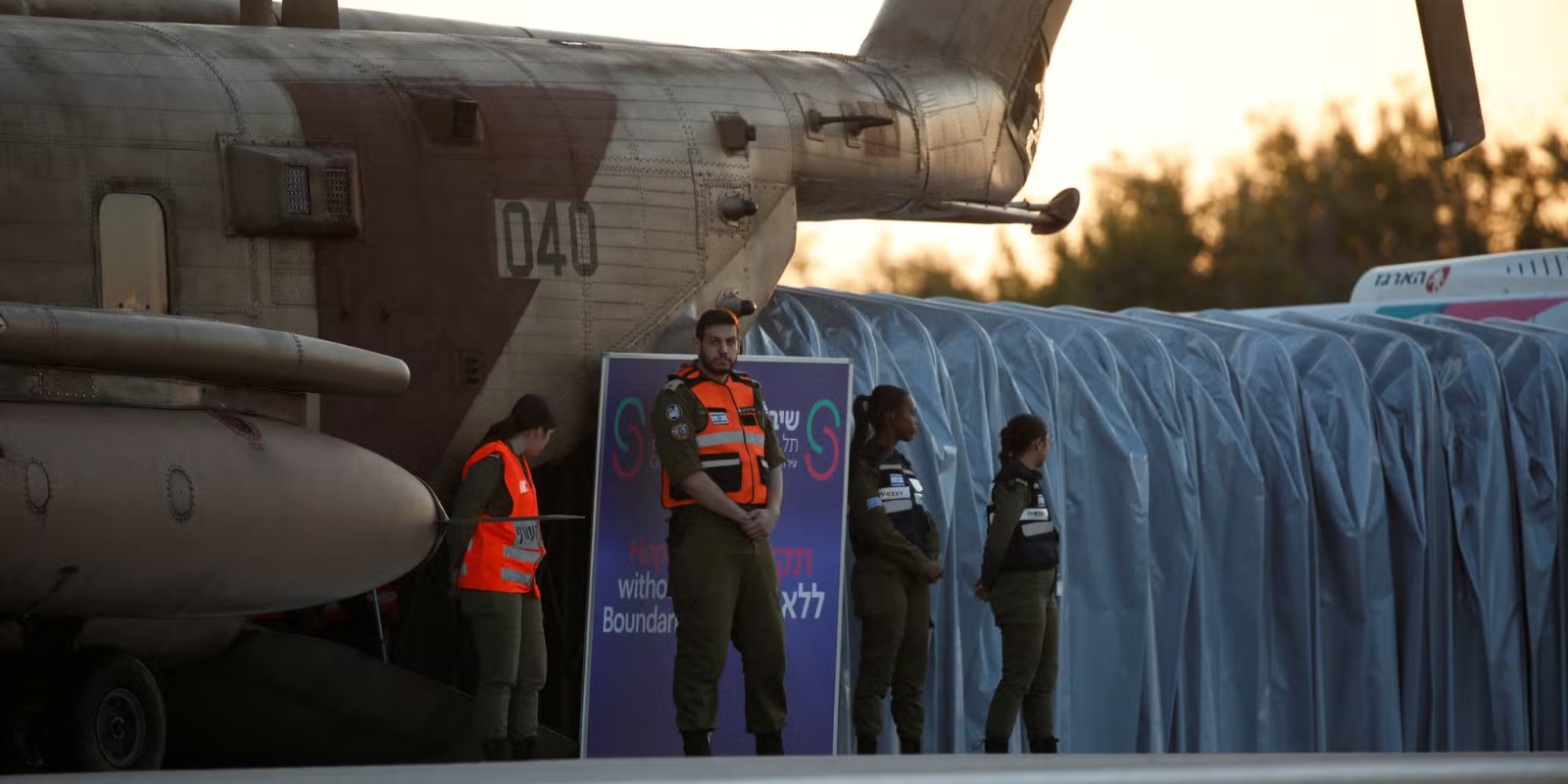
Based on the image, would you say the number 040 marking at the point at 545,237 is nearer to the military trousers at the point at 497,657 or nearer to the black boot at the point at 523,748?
the military trousers at the point at 497,657

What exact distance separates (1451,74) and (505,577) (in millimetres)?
5136

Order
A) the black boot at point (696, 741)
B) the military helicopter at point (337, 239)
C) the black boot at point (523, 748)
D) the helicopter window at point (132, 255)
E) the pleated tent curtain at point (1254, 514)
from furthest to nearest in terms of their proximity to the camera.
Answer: the pleated tent curtain at point (1254, 514), the black boot at point (696, 741), the black boot at point (523, 748), the helicopter window at point (132, 255), the military helicopter at point (337, 239)

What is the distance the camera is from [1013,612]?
9000 millimetres

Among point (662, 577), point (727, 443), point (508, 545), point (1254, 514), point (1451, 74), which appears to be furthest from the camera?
point (1254, 514)

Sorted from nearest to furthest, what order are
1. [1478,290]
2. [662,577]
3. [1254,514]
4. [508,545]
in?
[508,545], [662,577], [1254,514], [1478,290]

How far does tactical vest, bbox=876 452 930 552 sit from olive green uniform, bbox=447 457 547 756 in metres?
1.88

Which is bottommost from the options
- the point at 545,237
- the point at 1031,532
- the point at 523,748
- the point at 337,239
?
the point at 523,748

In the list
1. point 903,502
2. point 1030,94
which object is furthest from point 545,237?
point 1030,94

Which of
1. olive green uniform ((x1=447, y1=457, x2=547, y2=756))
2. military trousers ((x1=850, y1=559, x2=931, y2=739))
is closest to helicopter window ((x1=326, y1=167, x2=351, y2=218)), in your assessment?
olive green uniform ((x1=447, y1=457, x2=547, y2=756))

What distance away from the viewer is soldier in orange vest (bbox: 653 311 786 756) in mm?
7863

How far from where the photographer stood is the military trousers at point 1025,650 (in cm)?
898

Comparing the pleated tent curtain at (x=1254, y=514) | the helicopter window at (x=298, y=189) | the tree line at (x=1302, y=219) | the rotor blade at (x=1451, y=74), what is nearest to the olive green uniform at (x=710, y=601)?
the helicopter window at (x=298, y=189)

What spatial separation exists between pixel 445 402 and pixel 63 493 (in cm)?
286

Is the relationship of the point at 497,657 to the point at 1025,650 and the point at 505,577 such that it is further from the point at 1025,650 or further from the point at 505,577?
the point at 1025,650
